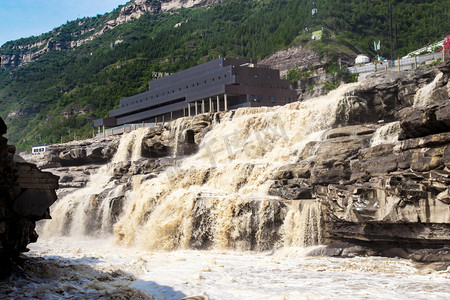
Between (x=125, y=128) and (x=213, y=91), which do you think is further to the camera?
(x=125, y=128)

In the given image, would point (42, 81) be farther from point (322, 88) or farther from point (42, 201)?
point (42, 201)

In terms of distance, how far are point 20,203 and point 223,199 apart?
1292cm

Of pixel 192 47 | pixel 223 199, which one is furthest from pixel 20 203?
pixel 192 47

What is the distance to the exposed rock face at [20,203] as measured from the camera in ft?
51.4

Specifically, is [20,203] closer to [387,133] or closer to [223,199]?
[223,199]

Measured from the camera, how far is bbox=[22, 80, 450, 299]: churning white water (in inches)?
676

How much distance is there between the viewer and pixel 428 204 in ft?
65.0

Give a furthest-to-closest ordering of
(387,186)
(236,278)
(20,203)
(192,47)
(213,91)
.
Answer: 1. (192,47)
2. (213,91)
3. (387,186)
4. (236,278)
5. (20,203)

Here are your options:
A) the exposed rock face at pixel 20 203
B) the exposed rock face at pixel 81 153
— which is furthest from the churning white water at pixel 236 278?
the exposed rock face at pixel 81 153

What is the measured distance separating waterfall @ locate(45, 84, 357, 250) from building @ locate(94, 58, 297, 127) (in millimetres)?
15797

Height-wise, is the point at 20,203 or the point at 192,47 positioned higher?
the point at 192,47

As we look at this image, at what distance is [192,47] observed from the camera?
13688cm

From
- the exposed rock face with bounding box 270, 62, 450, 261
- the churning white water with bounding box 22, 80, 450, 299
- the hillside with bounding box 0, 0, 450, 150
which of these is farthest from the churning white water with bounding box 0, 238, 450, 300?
the hillside with bounding box 0, 0, 450, 150

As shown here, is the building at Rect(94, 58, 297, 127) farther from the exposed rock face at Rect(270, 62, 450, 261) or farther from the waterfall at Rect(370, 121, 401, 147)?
the exposed rock face at Rect(270, 62, 450, 261)
